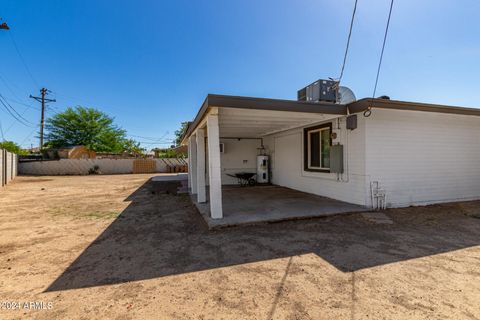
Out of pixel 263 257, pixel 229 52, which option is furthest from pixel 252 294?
pixel 229 52

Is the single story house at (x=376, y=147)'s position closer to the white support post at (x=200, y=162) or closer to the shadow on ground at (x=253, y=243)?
the white support post at (x=200, y=162)

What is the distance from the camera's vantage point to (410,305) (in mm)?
1831

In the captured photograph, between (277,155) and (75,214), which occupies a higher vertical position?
(277,155)

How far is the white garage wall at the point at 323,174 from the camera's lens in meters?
Result: 5.19

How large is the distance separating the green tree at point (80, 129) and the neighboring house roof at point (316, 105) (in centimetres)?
2734

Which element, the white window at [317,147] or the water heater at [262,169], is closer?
the white window at [317,147]

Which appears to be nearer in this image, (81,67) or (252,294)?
(252,294)

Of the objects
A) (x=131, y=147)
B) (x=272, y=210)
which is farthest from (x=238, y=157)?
(x=131, y=147)

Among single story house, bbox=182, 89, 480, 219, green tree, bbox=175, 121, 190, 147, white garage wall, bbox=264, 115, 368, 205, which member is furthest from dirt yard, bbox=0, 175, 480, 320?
green tree, bbox=175, 121, 190, 147

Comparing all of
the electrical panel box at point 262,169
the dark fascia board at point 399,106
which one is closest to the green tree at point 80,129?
the electrical panel box at point 262,169

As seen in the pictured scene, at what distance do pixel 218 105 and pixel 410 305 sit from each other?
3529mm

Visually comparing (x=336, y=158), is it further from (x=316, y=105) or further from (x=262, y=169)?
(x=262, y=169)

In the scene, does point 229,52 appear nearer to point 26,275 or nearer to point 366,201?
point 366,201

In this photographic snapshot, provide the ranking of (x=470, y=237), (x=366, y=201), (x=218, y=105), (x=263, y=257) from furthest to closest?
(x=366, y=201), (x=218, y=105), (x=470, y=237), (x=263, y=257)
